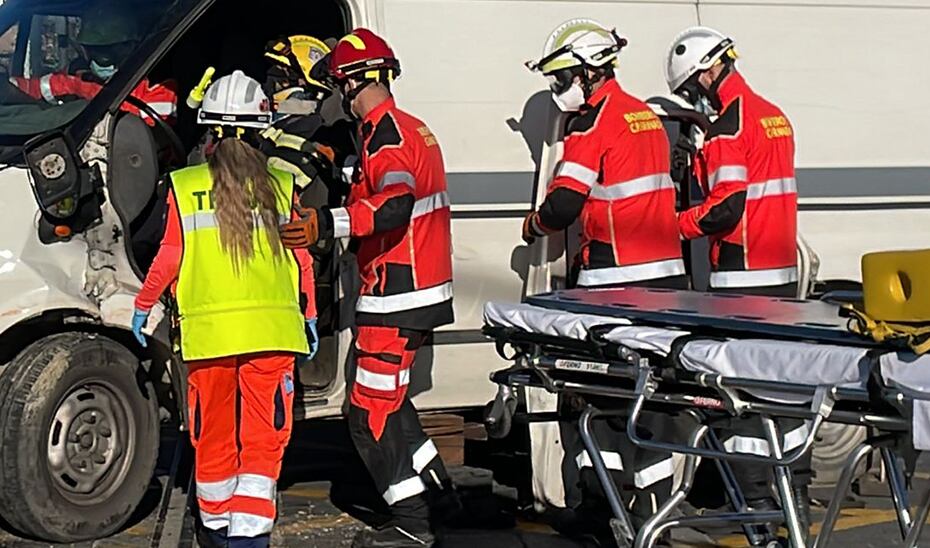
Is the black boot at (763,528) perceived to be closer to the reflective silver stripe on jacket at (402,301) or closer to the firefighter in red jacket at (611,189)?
the firefighter in red jacket at (611,189)

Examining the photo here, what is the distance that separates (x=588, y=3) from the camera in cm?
679

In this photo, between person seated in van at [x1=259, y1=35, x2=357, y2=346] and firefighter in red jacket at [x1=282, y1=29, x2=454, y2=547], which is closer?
firefighter in red jacket at [x1=282, y1=29, x2=454, y2=547]

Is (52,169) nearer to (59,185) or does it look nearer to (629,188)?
(59,185)

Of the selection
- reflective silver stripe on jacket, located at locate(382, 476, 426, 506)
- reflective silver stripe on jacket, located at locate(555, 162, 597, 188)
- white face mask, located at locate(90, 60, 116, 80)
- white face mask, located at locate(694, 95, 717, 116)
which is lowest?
reflective silver stripe on jacket, located at locate(382, 476, 426, 506)

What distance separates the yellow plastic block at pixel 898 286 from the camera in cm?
368

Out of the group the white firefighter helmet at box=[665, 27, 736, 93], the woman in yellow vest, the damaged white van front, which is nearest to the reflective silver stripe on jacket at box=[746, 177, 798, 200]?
the white firefighter helmet at box=[665, 27, 736, 93]

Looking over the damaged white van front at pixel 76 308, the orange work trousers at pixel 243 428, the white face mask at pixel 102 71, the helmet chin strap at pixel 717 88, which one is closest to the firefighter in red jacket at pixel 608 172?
the helmet chin strap at pixel 717 88

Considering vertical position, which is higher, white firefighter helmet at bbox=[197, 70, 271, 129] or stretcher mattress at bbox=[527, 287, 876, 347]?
white firefighter helmet at bbox=[197, 70, 271, 129]

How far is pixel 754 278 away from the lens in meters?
6.40

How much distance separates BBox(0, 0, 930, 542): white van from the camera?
19.2 ft

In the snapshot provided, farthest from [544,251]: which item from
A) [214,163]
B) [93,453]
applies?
[93,453]

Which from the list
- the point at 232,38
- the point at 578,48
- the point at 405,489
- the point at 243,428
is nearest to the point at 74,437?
the point at 243,428

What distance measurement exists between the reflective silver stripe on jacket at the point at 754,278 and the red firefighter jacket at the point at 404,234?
46.7 inches

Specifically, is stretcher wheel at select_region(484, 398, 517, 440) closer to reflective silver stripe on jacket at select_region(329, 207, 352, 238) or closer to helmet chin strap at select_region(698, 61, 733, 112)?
reflective silver stripe on jacket at select_region(329, 207, 352, 238)
